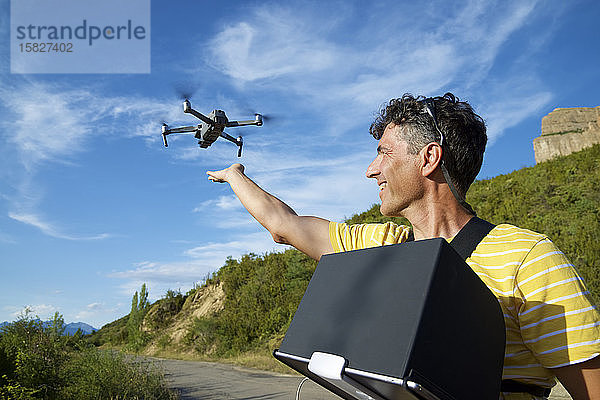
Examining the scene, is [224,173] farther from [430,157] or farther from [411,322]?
[411,322]

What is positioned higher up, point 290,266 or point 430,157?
point 290,266

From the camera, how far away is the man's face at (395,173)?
149cm

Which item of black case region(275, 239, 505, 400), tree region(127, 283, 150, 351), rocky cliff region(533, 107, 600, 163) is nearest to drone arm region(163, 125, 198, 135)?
black case region(275, 239, 505, 400)

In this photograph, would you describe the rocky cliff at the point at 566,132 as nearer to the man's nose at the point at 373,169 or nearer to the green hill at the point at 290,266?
the green hill at the point at 290,266

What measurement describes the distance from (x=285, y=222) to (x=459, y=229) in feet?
2.00

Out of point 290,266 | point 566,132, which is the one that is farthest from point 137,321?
point 566,132

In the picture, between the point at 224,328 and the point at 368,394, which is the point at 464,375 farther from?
the point at 224,328

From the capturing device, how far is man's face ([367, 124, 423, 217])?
149 centimetres

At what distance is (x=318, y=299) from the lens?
1105mm

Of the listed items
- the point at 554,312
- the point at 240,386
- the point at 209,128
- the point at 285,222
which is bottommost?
the point at 240,386

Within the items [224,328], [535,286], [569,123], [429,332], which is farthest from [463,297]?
[569,123]

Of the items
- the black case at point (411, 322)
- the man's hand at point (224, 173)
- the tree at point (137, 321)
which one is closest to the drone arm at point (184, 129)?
the man's hand at point (224, 173)

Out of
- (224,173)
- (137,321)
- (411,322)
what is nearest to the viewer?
(411,322)

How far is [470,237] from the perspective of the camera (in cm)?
131
